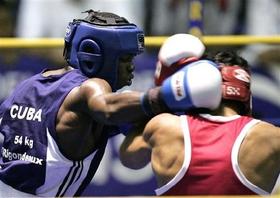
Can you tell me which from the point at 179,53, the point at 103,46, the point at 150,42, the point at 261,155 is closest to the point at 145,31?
the point at 150,42

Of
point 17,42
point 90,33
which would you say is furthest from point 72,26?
point 17,42

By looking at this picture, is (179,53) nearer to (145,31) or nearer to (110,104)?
(110,104)

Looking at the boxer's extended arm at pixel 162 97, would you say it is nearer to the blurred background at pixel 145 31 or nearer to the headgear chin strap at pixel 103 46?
the headgear chin strap at pixel 103 46

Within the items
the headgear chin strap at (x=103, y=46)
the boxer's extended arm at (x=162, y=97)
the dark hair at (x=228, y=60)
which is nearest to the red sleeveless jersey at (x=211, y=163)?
the boxer's extended arm at (x=162, y=97)

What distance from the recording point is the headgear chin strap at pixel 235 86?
155 inches

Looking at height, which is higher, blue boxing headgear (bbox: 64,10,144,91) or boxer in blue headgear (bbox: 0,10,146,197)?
blue boxing headgear (bbox: 64,10,144,91)

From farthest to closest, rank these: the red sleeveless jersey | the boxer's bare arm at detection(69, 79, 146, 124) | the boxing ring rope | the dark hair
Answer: the boxing ring rope < the dark hair < the boxer's bare arm at detection(69, 79, 146, 124) < the red sleeveless jersey

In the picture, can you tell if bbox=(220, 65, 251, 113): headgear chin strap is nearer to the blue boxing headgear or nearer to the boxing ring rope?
the blue boxing headgear

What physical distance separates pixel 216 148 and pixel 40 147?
0.81 meters

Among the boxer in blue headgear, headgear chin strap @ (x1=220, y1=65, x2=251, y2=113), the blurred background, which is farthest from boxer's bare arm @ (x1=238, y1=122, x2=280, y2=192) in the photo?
the blurred background

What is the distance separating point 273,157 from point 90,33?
0.91m

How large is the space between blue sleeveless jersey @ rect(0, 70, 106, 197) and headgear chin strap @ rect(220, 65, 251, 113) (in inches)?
24.1

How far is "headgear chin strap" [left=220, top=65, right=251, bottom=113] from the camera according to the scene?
3939 mm

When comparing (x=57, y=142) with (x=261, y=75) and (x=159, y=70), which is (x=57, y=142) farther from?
(x=261, y=75)
